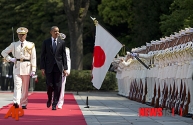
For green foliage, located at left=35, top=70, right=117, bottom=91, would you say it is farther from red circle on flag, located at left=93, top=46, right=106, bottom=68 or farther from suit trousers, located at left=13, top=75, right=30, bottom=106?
suit trousers, located at left=13, top=75, right=30, bottom=106

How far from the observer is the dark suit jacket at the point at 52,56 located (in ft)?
60.7

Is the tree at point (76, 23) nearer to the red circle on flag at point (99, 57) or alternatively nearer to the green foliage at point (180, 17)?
the green foliage at point (180, 17)

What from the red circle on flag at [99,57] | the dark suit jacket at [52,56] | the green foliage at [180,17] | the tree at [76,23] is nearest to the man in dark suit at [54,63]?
the dark suit jacket at [52,56]

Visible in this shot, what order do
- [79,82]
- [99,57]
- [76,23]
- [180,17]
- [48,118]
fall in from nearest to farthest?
[48,118] → [99,57] → [180,17] → [79,82] → [76,23]

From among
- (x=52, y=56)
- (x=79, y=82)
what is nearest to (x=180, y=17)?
(x=79, y=82)

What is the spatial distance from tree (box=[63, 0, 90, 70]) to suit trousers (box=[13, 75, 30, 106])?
78.6ft

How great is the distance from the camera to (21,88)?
709 inches

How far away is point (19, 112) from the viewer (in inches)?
632

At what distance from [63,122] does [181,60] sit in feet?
12.3

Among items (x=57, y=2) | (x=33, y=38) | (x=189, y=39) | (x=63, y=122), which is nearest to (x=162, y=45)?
(x=189, y=39)

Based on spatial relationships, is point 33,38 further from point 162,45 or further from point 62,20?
point 162,45

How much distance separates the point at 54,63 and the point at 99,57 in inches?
58.4

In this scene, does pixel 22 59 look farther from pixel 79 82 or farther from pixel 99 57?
pixel 79 82

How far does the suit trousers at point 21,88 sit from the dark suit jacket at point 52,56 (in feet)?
2.89
